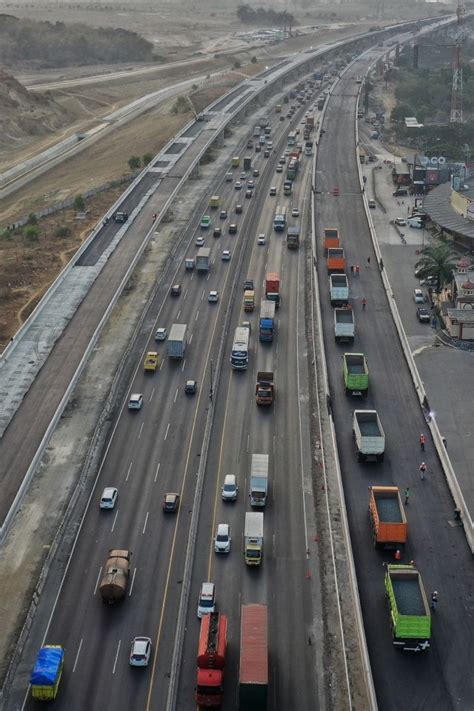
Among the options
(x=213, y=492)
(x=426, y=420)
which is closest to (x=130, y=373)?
(x=213, y=492)

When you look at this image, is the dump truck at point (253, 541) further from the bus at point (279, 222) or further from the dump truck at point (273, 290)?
the bus at point (279, 222)

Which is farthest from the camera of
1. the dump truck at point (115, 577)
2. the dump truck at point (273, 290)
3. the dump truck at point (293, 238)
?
the dump truck at point (293, 238)

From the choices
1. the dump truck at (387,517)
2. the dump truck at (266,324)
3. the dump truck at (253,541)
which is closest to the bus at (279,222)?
the dump truck at (266,324)

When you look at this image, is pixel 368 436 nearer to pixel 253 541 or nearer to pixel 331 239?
pixel 253 541

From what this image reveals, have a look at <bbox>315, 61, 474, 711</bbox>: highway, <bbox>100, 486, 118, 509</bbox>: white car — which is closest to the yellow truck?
<bbox>315, 61, 474, 711</bbox>: highway

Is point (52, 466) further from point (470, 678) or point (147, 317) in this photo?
point (470, 678)

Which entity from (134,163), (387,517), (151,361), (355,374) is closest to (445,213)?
(355,374)
